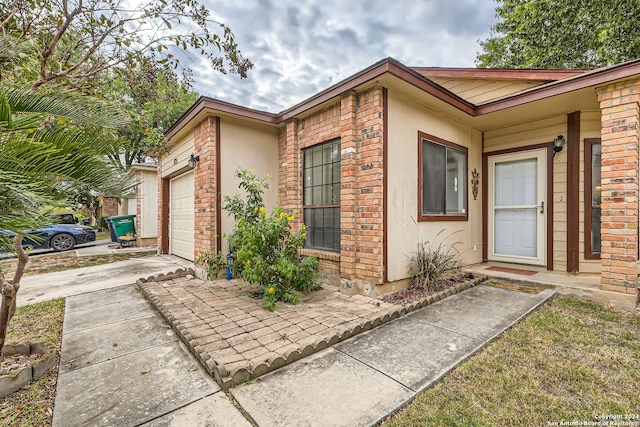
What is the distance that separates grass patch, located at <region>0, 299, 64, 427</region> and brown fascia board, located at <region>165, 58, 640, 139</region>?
3.46 meters

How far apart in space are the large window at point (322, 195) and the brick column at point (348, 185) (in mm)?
328

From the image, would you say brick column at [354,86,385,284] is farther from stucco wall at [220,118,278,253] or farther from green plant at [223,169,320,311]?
stucco wall at [220,118,278,253]

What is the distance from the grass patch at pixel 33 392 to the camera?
1.69 meters

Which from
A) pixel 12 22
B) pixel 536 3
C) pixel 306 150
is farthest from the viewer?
pixel 536 3

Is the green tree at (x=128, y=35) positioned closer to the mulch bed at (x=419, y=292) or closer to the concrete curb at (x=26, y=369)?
the concrete curb at (x=26, y=369)

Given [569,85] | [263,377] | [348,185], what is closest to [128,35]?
[348,185]

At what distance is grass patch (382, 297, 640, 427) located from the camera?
167 centimetres

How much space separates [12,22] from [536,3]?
12836mm

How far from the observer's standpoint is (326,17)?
6309mm

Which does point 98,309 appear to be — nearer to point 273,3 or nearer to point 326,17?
point 273,3

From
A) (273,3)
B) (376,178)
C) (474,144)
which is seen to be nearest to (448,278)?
(376,178)

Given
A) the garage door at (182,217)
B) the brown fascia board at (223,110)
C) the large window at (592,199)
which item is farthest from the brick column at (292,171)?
the large window at (592,199)

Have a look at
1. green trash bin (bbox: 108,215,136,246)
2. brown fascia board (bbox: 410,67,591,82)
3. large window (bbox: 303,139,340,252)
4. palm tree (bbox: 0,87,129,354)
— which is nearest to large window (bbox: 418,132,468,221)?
large window (bbox: 303,139,340,252)

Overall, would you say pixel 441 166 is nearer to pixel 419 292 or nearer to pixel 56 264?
pixel 419 292
